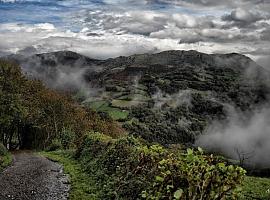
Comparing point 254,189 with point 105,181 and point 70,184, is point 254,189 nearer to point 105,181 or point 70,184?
point 105,181

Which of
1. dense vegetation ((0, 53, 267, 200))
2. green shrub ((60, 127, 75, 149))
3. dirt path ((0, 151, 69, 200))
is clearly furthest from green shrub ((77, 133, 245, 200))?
green shrub ((60, 127, 75, 149))

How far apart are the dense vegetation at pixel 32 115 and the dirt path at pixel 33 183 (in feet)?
80.3

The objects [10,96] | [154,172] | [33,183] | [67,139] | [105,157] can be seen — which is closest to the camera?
[154,172]

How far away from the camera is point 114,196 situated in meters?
24.9

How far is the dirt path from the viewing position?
92.7 feet

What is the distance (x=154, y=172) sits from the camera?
872 inches

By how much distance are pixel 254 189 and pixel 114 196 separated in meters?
8.32

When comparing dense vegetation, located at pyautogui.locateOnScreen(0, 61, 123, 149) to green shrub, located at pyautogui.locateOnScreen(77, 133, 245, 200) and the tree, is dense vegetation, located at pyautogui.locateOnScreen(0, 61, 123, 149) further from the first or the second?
green shrub, located at pyautogui.locateOnScreen(77, 133, 245, 200)

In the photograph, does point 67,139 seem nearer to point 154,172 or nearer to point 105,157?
point 105,157

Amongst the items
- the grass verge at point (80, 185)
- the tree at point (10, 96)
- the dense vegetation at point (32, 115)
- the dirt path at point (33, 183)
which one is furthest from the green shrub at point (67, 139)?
the grass verge at point (80, 185)

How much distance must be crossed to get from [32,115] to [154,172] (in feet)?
199

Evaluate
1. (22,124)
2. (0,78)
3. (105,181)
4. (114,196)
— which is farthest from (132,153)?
(22,124)

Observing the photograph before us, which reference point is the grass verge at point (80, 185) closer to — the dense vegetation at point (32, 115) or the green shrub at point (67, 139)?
the dense vegetation at point (32, 115)

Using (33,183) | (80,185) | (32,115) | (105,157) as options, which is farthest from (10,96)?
(80,185)
